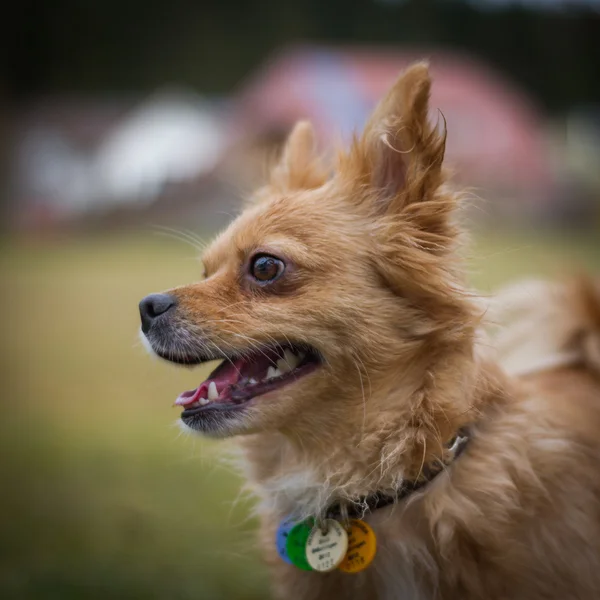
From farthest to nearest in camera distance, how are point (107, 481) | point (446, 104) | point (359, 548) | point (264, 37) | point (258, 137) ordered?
point (446, 104), point (258, 137), point (264, 37), point (107, 481), point (359, 548)

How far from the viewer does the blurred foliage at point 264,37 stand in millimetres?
10383

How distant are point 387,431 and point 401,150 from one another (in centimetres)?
81

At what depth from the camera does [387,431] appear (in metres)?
1.89

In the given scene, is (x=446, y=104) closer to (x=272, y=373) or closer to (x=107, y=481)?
(x=107, y=481)

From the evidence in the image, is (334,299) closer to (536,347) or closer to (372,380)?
(372,380)

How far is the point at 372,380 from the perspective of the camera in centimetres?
192

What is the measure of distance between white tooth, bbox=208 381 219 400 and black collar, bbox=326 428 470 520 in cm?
47

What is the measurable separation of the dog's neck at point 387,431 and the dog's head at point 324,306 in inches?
1.0

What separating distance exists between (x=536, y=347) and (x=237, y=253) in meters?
1.37

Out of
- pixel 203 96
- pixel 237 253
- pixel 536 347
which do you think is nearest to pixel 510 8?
pixel 203 96

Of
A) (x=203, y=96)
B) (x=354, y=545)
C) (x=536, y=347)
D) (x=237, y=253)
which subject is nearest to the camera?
(x=354, y=545)

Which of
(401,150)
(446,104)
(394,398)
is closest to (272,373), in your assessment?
(394,398)

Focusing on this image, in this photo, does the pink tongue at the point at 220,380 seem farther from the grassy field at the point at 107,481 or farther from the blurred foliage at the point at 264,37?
the blurred foliage at the point at 264,37

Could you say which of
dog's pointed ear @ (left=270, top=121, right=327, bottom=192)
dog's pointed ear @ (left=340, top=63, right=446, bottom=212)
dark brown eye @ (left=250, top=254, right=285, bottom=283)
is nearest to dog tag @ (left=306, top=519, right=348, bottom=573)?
dark brown eye @ (left=250, top=254, right=285, bottom=283)
